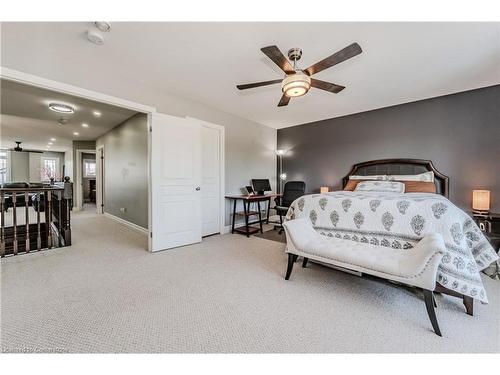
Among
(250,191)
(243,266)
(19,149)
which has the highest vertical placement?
(19,149)

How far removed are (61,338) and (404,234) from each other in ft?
9.39

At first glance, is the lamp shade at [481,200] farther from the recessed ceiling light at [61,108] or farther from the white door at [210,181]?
the recessed ceiling light at [61,108]

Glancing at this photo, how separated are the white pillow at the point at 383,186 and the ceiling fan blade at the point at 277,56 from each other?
8.04 feet

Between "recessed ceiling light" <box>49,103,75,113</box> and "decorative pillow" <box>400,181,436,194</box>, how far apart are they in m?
6.19

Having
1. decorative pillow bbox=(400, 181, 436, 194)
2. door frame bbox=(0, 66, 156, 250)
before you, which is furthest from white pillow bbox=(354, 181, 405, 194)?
door frame bbox=(0, 66, 156, 250)

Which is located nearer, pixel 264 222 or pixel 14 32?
pixel 14 32

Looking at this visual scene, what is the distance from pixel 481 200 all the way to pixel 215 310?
3.89 metres

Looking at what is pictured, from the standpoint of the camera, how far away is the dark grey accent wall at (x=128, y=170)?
415 centimetres

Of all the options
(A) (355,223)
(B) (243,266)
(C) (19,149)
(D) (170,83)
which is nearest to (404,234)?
(A) (355,223)

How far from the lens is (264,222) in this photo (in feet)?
16.6

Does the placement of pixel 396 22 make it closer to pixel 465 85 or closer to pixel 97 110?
pixel 465 85

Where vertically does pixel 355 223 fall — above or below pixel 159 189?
below

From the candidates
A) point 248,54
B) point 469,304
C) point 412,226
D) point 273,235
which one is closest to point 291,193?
point 273,235

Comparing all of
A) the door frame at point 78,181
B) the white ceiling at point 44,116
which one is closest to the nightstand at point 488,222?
the white ceiling at point 44,116
